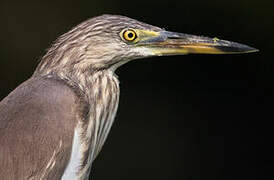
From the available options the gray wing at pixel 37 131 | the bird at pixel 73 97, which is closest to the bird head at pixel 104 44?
the bird at pixel 73 97

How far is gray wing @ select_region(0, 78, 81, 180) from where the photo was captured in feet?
9.14

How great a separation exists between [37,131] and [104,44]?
22.7 inches

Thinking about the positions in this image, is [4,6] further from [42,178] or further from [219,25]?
[42,178]

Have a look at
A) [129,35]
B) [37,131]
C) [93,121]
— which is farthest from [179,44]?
[37,131]

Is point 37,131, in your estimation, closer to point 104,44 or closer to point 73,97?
point 73,97

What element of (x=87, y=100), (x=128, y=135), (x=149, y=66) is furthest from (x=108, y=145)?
(x=87, y=100)

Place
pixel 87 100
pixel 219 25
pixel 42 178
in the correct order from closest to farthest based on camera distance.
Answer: pixel 42 178 → pixel 87 100 → pixel 219 25

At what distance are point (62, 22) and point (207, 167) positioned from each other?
5.63 feet

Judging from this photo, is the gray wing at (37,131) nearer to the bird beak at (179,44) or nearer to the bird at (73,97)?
the bird at (73,97)

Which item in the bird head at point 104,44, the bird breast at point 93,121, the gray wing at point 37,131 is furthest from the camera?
the bird head at point 104,44

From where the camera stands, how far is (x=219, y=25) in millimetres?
5645

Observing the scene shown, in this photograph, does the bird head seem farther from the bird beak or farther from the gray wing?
the gray wing

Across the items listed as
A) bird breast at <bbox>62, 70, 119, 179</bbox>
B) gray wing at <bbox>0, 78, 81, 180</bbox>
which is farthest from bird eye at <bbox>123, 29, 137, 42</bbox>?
gray wing at <bbox>0, 78, 81, 180</bbox>

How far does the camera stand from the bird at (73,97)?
282cm
